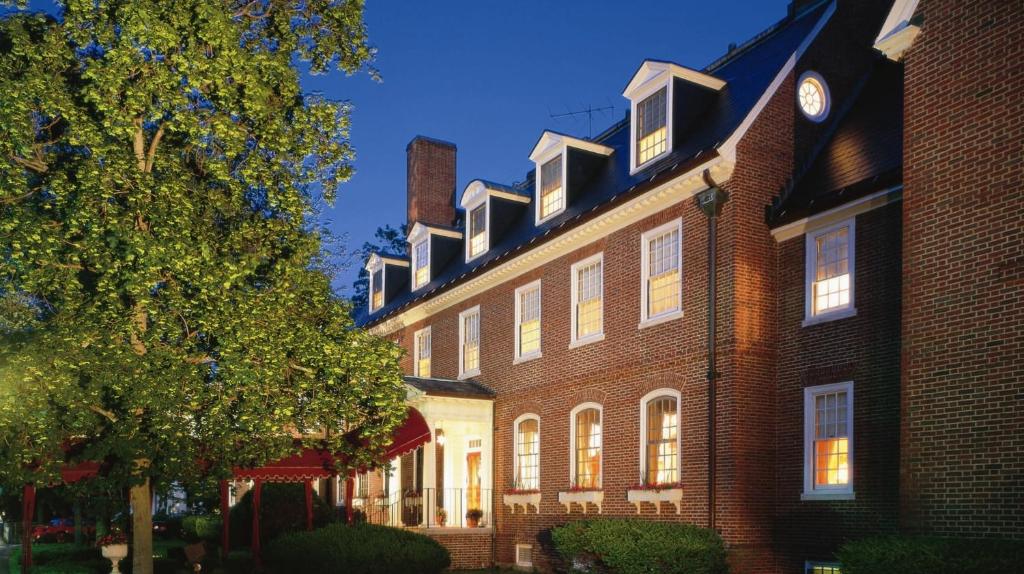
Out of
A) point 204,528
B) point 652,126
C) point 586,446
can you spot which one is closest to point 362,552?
point 586,446

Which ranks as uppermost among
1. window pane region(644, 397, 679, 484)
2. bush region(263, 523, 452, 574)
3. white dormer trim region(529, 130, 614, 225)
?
white dormer trim region(529, 130, 614, 225)

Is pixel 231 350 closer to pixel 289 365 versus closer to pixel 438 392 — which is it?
pixel 289 365

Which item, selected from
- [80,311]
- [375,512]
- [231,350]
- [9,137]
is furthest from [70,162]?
[375,512]

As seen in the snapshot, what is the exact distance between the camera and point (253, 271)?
549 inches

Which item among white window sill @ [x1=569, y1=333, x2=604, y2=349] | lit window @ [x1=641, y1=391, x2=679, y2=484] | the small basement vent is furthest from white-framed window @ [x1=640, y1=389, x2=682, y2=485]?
the small basement vent

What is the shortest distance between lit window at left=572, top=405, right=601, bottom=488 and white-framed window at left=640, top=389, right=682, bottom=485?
5.36ft

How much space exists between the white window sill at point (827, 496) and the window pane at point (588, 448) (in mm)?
4844

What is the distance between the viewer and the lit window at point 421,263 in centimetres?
2894

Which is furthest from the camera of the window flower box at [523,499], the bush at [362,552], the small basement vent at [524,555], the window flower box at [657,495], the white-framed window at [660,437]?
the small basement vent at [524,555]

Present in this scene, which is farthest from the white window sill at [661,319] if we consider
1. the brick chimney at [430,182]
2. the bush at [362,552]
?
the brick chimney at [430,182]

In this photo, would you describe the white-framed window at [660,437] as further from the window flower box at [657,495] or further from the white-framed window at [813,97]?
the white-framed window at [813,97]

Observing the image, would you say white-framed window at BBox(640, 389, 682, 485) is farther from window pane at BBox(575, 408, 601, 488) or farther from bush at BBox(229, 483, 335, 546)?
bush at BBox(229, 483, 335, 546)

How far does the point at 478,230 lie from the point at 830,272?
1197 centimetres

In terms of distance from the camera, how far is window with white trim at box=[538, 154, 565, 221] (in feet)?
71.8
